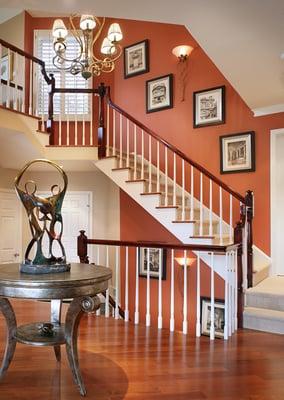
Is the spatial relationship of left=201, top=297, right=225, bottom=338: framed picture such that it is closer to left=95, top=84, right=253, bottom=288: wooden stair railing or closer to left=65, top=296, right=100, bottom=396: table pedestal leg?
left=95, top=84, right=253, bottom=288: wooden stair railing

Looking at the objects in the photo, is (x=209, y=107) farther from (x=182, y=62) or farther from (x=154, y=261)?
(x=154, y=261)

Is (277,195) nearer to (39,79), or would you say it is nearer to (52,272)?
(52,272)

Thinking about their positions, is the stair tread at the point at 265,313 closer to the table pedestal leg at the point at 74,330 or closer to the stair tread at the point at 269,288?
the stair tread at the point at 269,288

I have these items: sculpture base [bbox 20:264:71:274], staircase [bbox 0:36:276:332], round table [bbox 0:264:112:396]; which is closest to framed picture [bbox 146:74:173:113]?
staircase [bbox 0:36:276:332]

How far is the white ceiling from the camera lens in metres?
3.00

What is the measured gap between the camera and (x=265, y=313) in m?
3.70

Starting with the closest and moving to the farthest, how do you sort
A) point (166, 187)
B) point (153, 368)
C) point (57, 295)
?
1. point (57, 295)
2. point (153, 368)
3. point (166, 187)

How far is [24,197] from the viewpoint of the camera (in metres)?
2.52

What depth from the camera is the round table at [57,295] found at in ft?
7.08

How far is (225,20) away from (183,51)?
2.82m

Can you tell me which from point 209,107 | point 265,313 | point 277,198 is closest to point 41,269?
point 265,313

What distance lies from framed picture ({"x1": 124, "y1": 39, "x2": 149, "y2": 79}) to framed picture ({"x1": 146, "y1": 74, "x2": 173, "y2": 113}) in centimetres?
34

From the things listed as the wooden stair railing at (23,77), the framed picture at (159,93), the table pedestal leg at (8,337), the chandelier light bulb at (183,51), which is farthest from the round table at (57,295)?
the chandelier light bulb at (183,51)

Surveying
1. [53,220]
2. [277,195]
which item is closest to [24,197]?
[53,220]
